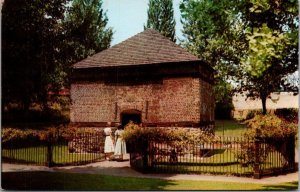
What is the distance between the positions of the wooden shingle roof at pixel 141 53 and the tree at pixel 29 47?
8.74m

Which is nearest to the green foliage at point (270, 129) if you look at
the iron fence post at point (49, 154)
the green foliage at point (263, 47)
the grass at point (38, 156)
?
the green foliage at point (263, 47)

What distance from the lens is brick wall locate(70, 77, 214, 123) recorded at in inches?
709

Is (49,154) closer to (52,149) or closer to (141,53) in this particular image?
(52,149)

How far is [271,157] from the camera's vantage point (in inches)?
498

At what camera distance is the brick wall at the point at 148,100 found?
18000mm

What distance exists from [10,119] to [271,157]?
8.80 metres

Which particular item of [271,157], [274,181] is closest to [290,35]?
[274,181]

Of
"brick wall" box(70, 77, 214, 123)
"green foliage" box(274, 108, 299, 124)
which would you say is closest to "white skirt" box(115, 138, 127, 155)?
"brick wall" box(70, 77, 214, 123)

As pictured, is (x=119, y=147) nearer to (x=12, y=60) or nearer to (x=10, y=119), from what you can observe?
(x=10, y=119)

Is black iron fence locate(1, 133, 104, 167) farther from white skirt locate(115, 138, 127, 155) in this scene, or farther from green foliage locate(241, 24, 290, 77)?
green foliage locate(241, 24, 290, 77)

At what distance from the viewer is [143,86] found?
18828mm

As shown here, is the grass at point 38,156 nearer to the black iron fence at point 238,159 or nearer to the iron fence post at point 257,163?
the black iron fence at point 238,159

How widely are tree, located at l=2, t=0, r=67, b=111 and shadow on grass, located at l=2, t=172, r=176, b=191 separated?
6.75 feet

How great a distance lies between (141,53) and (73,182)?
1018 cm
